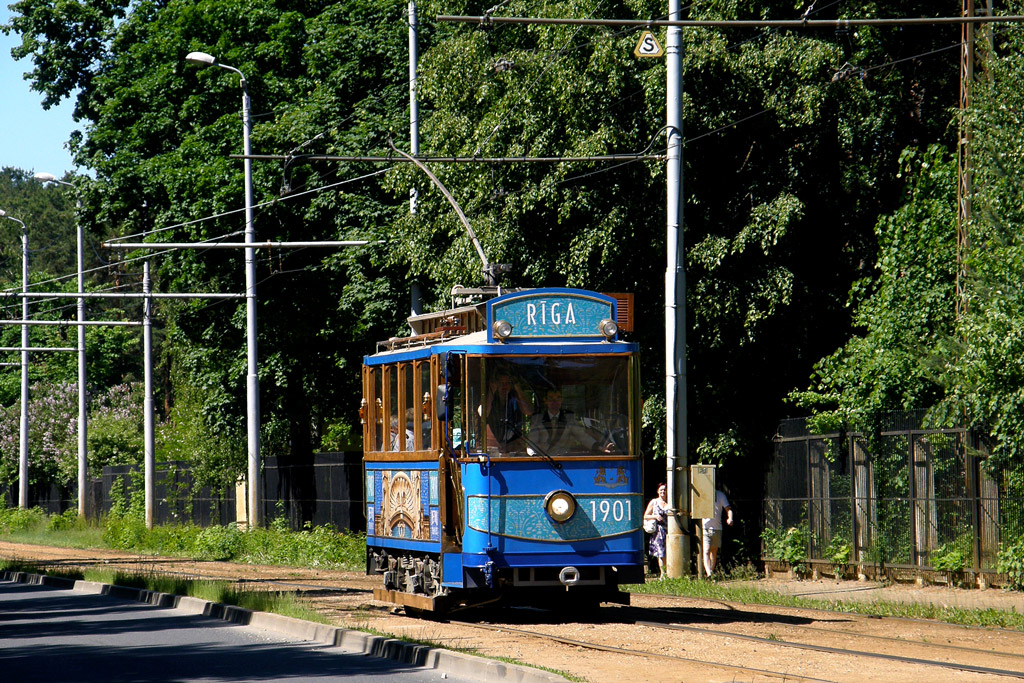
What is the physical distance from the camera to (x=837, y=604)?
19.1 meters

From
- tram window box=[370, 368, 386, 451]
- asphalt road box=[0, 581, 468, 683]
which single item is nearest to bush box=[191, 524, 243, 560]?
asphalt road box=[0, 581, 468, 683]

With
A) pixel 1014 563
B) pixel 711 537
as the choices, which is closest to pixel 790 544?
pixel 711 537

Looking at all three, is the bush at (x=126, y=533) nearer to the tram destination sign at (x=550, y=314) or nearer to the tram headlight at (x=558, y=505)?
the tram destination sign at (x=550, y=314)

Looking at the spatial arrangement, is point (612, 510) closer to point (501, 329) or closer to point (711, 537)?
point (501, 329)

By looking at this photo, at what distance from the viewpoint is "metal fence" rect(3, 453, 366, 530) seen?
35188 mm

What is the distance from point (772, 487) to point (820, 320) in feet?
10.8

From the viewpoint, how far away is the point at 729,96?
2517 cm

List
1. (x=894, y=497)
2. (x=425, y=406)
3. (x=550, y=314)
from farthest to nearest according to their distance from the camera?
(x=894, y=497) < (x=425, y=406) < (x=550, y=314)

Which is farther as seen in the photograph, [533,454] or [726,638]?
[533,454]

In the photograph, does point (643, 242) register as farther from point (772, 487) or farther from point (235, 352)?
point (235, 352)

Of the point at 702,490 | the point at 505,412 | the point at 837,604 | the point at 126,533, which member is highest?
the point at 505,412

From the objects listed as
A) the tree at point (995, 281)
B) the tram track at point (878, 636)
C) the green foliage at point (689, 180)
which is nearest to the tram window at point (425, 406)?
the tram track at point (878, 636)

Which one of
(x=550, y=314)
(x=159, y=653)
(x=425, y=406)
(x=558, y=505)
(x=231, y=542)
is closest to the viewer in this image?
(x=159, y=653)

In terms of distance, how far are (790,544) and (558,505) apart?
1020cm
